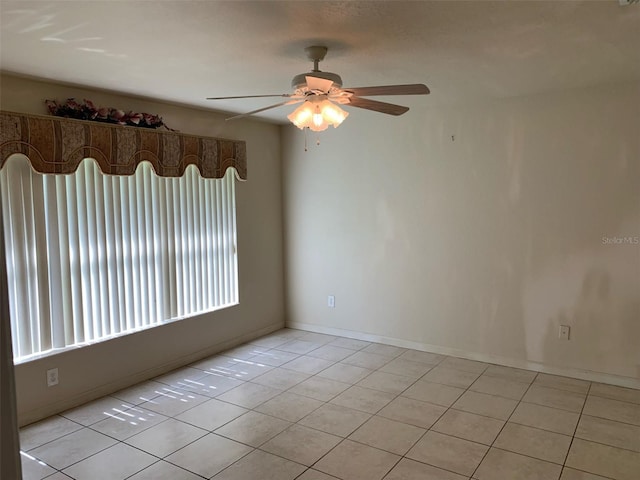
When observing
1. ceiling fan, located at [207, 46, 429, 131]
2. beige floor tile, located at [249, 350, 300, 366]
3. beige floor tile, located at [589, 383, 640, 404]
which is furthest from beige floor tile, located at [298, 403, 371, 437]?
ceiling fan, located at [207, 46, 429, 131]

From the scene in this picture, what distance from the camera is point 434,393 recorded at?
3.56 meters

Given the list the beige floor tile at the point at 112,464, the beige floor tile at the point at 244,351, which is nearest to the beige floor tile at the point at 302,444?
the beige floor tile at the point at 112,464

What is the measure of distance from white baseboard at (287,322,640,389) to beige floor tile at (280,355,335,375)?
72 centimetres

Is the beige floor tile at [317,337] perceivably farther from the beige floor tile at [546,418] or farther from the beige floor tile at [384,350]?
the beige floor tile at [546,418]

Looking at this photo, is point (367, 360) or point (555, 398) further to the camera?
point (367, 360)

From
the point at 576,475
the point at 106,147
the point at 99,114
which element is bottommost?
the point at 576,475

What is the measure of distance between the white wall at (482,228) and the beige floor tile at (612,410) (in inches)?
14.7

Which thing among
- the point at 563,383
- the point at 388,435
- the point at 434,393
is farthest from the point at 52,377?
the point at 563,383

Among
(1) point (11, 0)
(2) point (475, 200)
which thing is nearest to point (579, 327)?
(2) point (475, 200)

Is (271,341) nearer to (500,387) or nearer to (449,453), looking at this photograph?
(500,387)

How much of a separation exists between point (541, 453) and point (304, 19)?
2.71 m

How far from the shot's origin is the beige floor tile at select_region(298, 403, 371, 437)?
3.04 meters

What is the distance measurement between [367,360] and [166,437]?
6.44ft

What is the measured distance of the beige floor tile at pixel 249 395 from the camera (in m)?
3.46
